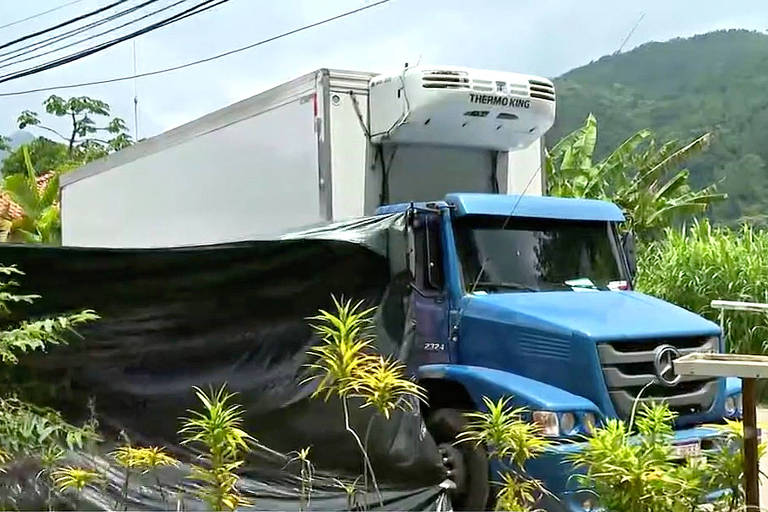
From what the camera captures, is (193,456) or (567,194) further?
(567,194)

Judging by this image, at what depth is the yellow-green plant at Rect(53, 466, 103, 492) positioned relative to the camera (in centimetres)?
495

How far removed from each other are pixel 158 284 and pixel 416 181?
254 centimetres

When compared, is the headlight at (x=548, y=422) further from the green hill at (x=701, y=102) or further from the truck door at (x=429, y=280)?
the green hill at (x=701, y=102)

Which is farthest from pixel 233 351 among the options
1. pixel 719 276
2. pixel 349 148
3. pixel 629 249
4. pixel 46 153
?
pixel 46 153

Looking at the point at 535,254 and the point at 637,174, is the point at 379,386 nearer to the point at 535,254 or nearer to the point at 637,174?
the point at 535,254

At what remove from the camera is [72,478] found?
16.6 feet

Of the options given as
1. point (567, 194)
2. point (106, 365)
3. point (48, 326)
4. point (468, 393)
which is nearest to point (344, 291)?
point (468, 393)

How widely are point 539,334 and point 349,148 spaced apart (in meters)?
2.35

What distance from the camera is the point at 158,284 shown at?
678cm

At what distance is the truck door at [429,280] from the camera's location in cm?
707

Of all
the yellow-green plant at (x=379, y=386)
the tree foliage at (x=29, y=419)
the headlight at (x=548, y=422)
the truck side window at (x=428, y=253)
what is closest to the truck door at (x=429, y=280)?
the truck side window at (x=428, y=253)

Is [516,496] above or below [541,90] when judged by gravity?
below

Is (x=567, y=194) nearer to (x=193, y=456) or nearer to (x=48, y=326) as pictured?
(x=193, y=456)

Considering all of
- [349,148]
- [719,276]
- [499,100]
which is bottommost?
[719,276]
